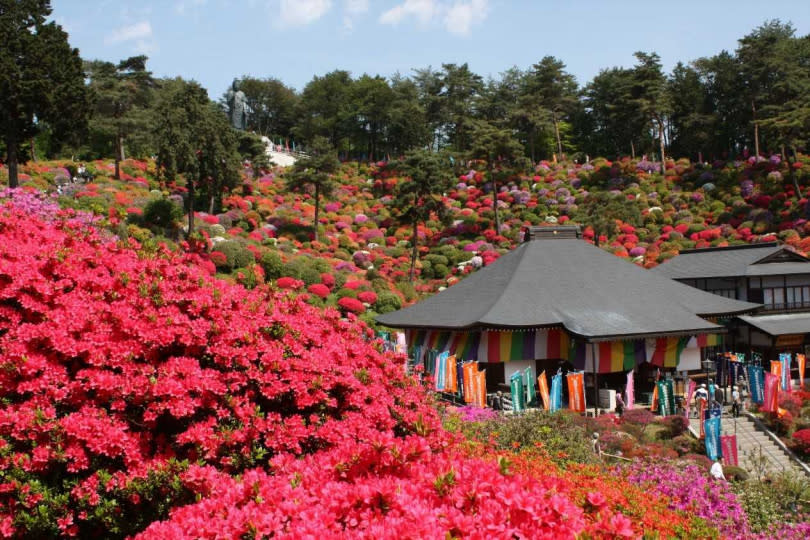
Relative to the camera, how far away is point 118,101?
175ft

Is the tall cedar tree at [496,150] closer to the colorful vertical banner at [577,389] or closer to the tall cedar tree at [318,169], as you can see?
the tall cedar tree at [318,169]

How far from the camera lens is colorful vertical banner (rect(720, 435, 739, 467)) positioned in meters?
15.7

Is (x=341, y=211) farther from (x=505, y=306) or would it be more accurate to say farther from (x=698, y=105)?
(x=698, y=105)

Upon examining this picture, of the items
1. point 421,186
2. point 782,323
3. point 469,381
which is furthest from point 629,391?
point 421,186

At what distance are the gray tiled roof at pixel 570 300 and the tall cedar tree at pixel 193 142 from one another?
17.5 metres

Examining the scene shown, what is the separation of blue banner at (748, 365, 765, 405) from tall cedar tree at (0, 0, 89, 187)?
34611 millimetres

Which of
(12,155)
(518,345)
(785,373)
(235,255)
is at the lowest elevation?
(785,373)

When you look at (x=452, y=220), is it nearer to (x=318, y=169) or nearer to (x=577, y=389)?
(x=318, y=169)

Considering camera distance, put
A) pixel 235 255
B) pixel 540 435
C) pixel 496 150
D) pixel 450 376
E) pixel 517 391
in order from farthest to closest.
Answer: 1. pixel 496 150
2. pixel 235 255
3. pixel 450 376
4. pixel 517 391
5. pixel 540 435

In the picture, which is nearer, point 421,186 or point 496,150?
point 421,186

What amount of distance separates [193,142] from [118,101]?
22.7m

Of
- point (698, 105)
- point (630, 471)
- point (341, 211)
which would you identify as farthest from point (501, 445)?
point (698, 105)

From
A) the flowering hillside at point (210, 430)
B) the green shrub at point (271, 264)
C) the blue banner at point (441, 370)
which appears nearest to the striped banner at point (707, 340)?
the blue banner at point (441, 370)

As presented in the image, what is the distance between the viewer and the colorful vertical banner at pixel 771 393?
1909 centimetres
